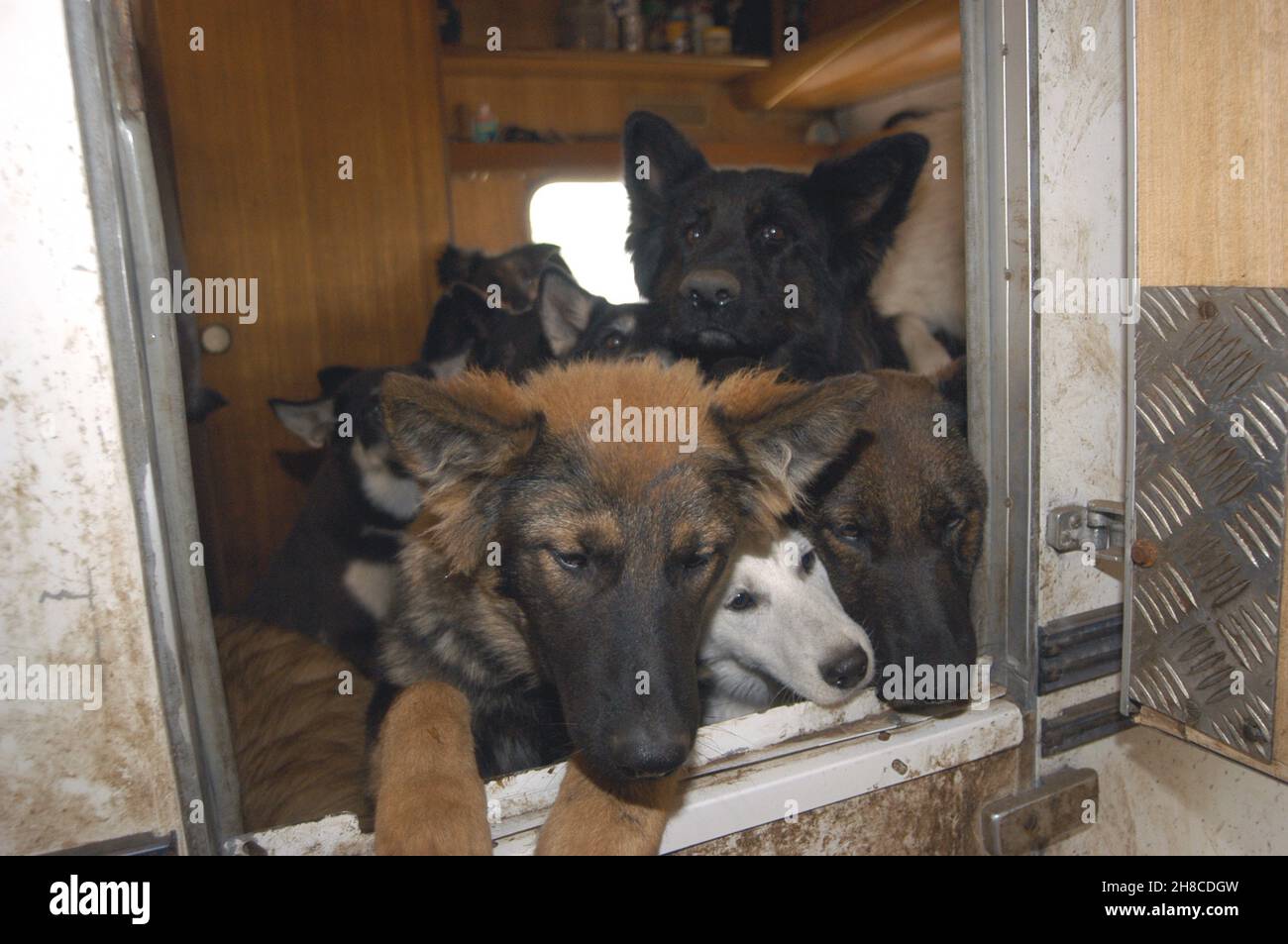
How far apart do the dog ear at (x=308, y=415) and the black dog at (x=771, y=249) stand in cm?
158

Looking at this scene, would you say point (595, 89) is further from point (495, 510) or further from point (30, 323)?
point (30, 323)

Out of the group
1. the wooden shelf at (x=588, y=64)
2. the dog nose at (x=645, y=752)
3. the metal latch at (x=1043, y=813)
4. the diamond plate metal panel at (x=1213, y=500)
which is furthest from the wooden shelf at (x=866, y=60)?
the dog nose at (x=645, y=752)

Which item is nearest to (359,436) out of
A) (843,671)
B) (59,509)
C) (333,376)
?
(333,376)

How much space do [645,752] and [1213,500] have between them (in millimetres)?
1297

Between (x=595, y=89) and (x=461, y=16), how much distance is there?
0.90m

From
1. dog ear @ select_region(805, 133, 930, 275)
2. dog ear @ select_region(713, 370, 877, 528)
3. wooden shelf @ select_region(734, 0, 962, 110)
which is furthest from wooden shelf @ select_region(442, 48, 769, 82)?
dog ear @ select_region(713, 370, 877, 528)

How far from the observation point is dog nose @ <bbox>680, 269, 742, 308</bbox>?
2826 millimetres

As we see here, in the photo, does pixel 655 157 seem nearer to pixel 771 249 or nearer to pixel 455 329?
pixel 771 249

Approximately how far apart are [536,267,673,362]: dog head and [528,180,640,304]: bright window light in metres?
2.12

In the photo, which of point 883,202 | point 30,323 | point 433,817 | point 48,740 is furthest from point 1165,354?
point 48,740

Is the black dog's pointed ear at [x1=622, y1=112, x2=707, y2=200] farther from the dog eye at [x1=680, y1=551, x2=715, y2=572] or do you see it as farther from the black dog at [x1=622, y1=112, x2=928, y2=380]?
the dog eye at [x1=680, y1=551, x2=715, y2=572]

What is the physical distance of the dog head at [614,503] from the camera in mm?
1719

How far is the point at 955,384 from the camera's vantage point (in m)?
2.49

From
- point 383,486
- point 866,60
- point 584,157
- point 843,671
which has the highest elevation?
point 866,60
